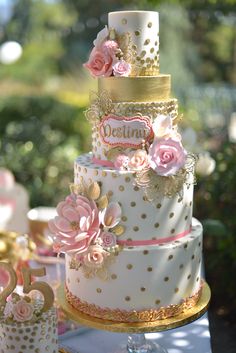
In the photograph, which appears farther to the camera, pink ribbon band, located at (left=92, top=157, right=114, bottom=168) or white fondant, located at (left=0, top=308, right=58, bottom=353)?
pink ribbon band, located at (left=92, top=157, right=114, bottom=168)

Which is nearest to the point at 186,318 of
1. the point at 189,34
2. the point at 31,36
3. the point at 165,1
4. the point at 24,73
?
the point at 165,1

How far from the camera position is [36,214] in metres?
3.88

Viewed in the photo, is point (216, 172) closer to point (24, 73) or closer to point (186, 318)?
point (186, 318)

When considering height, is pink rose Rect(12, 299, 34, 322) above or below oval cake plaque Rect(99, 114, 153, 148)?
below

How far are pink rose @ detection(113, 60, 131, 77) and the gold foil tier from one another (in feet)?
0.06

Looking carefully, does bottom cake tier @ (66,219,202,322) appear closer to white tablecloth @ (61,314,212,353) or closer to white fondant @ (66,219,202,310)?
white fondant @ (66,219,202,310)

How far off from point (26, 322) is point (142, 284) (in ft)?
1.48

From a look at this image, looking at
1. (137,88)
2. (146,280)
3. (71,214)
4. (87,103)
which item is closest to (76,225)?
(71,214)

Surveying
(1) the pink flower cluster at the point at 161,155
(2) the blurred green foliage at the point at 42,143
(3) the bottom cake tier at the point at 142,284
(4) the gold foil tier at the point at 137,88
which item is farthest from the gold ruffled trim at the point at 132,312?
(2) the blurred green foliage at the point at 42,143

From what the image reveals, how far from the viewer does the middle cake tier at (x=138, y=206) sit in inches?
81.8

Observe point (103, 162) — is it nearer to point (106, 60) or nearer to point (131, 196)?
point (131, 196)

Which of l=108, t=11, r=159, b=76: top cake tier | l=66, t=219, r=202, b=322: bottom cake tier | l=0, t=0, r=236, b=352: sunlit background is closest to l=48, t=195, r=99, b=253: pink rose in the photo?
l=66, t=219, r=202, b=322: bottom cake tier

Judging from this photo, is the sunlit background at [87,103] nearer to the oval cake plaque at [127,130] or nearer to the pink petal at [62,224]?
the oval cake plaque at [127,130]

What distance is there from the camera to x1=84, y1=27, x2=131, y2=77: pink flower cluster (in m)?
2.12
